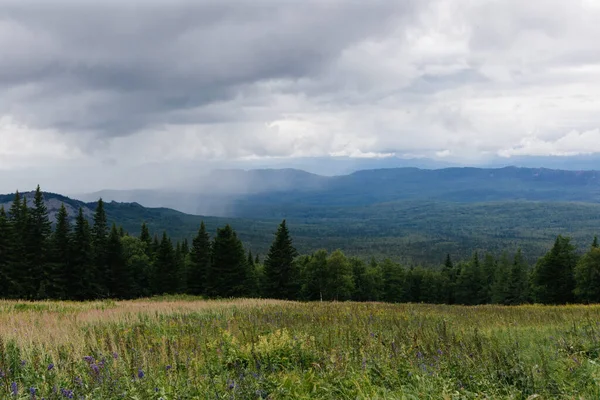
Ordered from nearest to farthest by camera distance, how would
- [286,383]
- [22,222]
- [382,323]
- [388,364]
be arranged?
1. [286,383]
2. [388,364]
3. [382,323]
4. [22,222]

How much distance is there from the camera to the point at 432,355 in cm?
741

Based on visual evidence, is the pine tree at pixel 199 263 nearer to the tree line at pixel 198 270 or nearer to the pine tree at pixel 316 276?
the tree line at pixel 198 270

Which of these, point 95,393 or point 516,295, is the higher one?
point 95,393

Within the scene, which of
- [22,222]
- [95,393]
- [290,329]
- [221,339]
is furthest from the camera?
[22,222]

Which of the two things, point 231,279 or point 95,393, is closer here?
point 95,393

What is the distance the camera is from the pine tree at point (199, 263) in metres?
57.0

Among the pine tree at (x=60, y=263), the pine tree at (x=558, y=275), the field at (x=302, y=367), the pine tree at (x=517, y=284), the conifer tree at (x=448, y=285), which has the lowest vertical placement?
the conifer tree at (x=448, y=285)

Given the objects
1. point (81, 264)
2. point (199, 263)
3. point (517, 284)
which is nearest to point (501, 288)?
point (517, 284)

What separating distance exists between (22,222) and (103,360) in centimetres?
4886

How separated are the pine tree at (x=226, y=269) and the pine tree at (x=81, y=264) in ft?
46.3

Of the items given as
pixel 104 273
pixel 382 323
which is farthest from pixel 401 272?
pixel 382 323

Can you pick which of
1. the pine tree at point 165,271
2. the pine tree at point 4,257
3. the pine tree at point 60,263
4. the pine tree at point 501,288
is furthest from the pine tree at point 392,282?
the pine tree at point 4,257

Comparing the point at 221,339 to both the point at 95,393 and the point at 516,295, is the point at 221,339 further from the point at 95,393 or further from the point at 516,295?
the point at 516,295

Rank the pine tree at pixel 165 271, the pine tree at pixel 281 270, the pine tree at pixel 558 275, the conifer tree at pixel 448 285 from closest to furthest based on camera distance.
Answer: the pine tree at pixel 281 270 < the pine tree at pixel 558 275 < the pine tree at pixel 165 271 < the conifer tree at pixel 448 285
